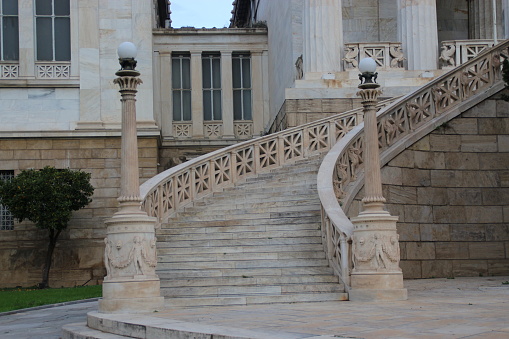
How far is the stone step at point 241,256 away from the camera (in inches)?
609

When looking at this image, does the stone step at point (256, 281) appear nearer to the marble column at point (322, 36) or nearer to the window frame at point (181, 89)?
the marble column at point (322, 36)

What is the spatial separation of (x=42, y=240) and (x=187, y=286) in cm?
1157

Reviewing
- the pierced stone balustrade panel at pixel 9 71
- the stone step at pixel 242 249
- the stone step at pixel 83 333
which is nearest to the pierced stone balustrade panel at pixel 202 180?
the stone step at pixel 242 249

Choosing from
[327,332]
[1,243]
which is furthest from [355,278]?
[1,243]

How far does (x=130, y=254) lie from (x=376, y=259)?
12.7ft

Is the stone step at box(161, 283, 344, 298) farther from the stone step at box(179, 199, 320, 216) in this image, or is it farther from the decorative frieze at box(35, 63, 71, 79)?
the decorative frieze at box(35, 63, 71, 79)

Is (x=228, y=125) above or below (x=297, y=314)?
above

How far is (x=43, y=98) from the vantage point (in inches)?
1001

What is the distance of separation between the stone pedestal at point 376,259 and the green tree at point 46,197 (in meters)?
11.9

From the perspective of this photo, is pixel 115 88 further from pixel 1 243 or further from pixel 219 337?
pixel 219 337

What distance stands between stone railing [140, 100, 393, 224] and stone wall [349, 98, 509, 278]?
2361mm

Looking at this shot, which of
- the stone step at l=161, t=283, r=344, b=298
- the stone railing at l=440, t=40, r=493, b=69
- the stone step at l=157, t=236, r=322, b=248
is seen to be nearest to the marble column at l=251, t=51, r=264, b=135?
the stone railing at l=440, t=40, r=493, b=69

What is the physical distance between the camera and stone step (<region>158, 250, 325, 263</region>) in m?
15.5

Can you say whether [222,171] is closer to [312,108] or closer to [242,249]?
[242,249]
